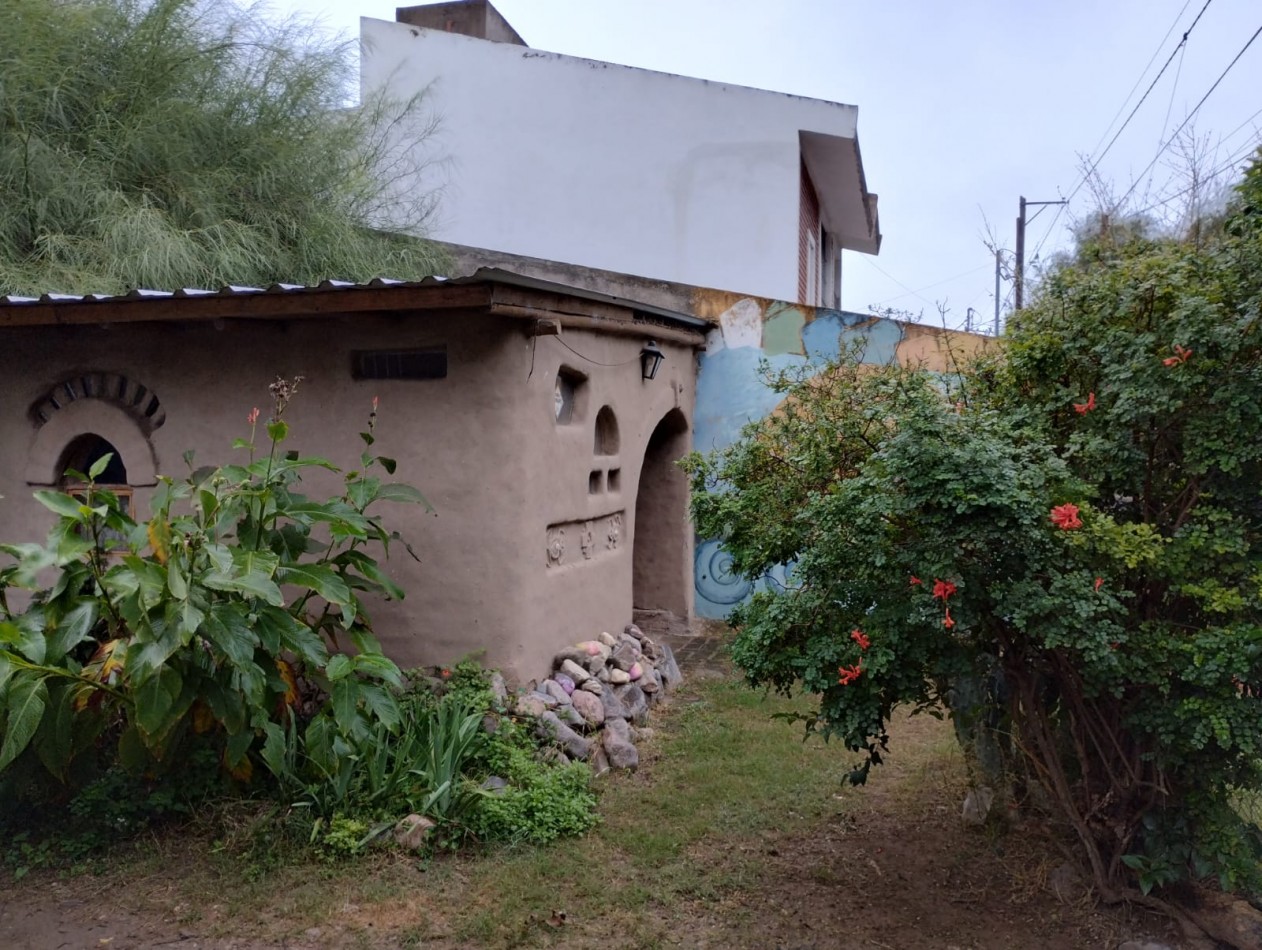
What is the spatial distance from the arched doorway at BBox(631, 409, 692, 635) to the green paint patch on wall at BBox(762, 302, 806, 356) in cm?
128

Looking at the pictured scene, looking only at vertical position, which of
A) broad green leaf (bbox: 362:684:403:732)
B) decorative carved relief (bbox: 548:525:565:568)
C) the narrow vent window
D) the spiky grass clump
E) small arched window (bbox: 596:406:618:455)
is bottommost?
broad green leaf (bbox: 362:684:403:732)

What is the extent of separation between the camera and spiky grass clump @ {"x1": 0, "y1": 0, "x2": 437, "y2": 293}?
898 centimetres

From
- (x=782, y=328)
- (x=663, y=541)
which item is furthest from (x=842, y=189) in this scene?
(x=663, y=541)

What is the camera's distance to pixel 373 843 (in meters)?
5.04

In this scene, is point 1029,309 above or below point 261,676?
above

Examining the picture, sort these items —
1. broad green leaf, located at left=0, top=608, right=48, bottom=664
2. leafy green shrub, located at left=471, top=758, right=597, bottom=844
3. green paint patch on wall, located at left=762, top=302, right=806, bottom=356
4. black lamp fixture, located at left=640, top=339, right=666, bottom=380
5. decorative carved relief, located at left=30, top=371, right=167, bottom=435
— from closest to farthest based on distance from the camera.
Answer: broad green leaf, located at left=0, top=608, right=48, bottom=664 → leafy green shrub, located at left=471, top=758, right=597, bottom=844 → decorative carved relief, located at left=30, top=371, right=167, bottom=435 → black lamp fixture, located at left=640, top=339, right=666, bottom=380 → green paint patch on wall, located at left=762, top=302, right=806, bottom=356

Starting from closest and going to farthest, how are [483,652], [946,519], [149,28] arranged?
[946,519], [483,652], [149,28]

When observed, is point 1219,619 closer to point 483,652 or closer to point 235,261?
point 483,652

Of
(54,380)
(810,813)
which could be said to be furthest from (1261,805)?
(54,380)

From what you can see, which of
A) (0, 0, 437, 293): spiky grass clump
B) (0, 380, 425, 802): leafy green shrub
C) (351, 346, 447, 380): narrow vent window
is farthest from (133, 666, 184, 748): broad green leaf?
(0, 0, 437, 293): spiky grass clump

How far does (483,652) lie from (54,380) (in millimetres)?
3596

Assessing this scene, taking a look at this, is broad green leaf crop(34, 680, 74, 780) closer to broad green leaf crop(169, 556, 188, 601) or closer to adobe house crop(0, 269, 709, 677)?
broad green leaf crop(169, 556, 188, 601)

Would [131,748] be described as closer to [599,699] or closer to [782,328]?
[599,699]

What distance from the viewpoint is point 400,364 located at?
258 inches
